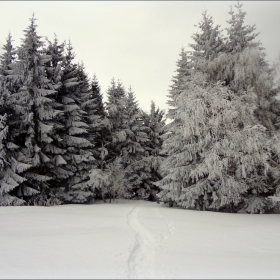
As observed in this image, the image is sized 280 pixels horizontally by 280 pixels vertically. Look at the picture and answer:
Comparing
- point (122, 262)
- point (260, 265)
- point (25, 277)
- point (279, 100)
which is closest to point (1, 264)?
point (25, 277)

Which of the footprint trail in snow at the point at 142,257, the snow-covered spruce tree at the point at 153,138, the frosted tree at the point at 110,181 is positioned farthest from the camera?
the snow-covered spruce tree at the point at 153,138

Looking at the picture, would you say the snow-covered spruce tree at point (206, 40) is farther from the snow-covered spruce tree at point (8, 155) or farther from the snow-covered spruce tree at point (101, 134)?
the snow-covered spruce tree at point (8, 155)

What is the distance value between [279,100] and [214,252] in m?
13.2

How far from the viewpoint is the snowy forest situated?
14.4m

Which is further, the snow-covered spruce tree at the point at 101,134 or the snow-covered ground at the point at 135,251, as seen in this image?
the snow-covered spruce tree at the point at 101,134

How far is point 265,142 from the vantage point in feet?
44.4

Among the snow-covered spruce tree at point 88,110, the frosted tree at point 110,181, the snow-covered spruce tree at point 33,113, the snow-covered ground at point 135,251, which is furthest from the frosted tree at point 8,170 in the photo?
the snow-covered ground at point 135,251

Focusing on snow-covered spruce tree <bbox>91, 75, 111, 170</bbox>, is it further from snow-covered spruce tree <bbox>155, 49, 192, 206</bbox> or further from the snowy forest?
snow-covered spruce tree <bbox>155, 49, 192, 206</bbox>

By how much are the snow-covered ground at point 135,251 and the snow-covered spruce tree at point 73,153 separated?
10146 mm

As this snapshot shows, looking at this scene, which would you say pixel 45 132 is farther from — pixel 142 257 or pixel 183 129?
pixel 142 257

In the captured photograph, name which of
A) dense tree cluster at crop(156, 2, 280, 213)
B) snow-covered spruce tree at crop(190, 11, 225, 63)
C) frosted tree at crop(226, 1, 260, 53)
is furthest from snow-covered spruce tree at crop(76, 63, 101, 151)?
frosted tree at crop(226, 1, 260, 53)

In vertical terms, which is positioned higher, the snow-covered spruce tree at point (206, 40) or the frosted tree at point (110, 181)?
the snow-covered spruce tree at point (206, 40)

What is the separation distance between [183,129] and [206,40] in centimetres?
775

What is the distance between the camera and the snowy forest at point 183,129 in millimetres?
14422
